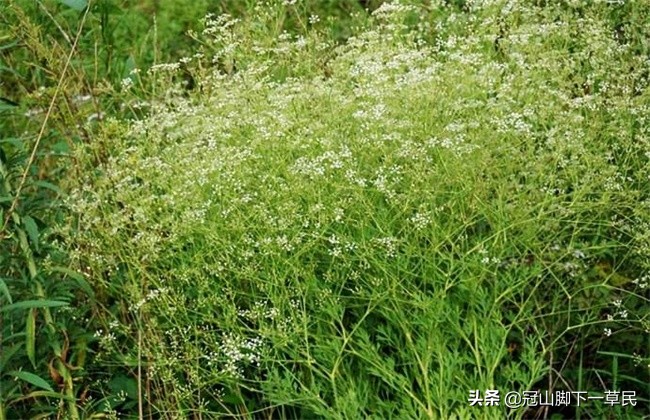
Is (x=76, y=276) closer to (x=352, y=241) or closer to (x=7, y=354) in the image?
(x=7, y=354)

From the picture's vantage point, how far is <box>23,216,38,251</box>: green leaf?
3631mm

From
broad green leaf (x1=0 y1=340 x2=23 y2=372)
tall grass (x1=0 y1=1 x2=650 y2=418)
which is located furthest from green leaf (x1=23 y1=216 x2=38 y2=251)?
broad green leaf (x1=0 y1=340 x2=23 y2=372)

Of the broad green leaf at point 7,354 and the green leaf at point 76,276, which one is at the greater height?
the green leaf at point 76,276

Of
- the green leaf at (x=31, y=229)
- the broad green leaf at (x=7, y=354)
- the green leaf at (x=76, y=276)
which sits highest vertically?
the green leaf at (x=31, y=229)

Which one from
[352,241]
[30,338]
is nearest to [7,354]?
[30,338]

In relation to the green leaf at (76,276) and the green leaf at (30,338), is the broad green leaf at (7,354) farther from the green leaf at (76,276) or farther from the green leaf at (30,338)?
the green leaf at (76,276)

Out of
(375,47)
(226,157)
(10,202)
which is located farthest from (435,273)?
(10,202)

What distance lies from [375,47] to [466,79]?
19.7 inches

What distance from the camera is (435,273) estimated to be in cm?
355

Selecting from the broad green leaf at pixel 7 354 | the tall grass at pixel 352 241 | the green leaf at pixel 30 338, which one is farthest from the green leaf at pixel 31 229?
the broad green leaf at pixel 7 354

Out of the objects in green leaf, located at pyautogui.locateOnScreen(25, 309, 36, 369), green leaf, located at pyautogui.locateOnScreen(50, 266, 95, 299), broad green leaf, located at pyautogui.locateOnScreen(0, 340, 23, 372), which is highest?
green leaf, located at pyautogui.locateOnScreen(50, 266, 95, 299)

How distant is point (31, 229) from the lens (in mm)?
3639

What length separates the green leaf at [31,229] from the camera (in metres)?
3.63

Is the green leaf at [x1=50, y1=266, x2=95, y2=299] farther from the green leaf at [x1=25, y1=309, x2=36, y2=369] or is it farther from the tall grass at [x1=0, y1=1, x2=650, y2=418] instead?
the green leaf at [x1=25, y1=309, x2=36, y2=369]
